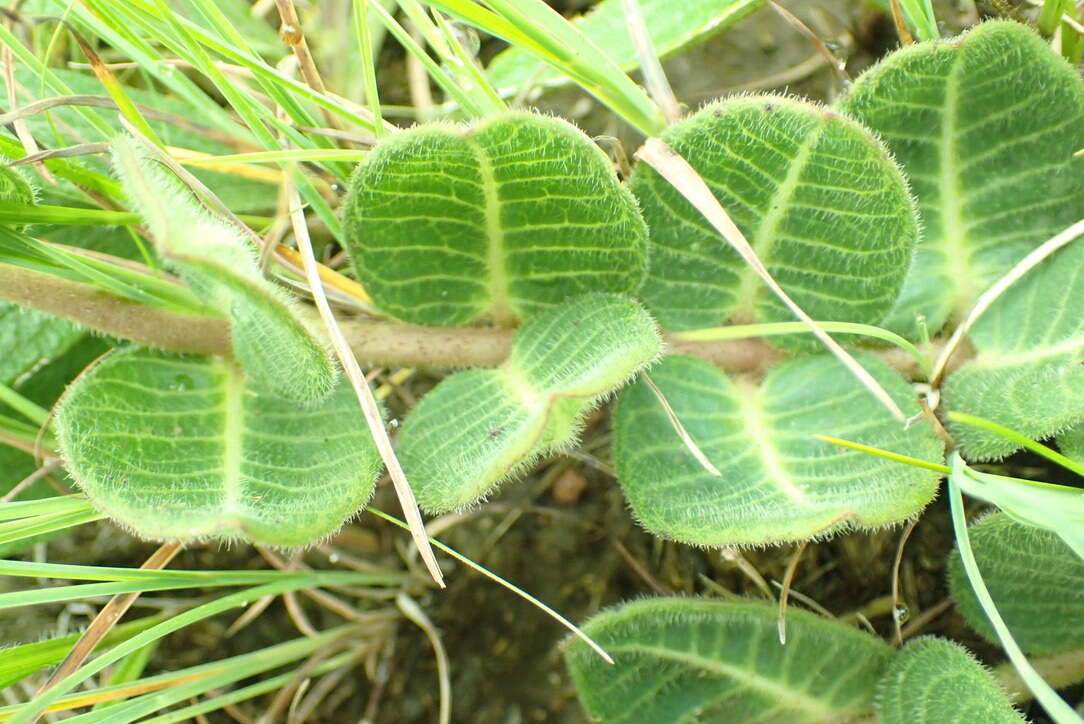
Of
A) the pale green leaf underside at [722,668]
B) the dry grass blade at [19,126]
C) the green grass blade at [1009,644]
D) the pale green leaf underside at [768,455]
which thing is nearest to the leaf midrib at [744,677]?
the pale green leaf underside at [722,668]

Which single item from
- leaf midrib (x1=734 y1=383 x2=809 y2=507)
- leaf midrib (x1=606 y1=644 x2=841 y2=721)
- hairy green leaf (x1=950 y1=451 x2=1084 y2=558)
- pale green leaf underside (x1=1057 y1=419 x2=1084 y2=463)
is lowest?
leaf midrib (x1=606 y1=644 x2=841 y2=721)

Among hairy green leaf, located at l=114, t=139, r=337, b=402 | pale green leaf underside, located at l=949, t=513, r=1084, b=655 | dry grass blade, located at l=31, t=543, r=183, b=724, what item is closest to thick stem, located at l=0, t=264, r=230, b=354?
hairy green leaf, located at l=114, t=139, r=337, b=402

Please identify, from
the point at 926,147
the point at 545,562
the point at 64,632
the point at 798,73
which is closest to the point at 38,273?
the point at 64,632

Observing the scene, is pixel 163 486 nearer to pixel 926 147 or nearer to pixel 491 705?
pixel 491 705

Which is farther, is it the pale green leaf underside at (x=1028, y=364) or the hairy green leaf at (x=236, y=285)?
the pale green leaf underside at (x=1028, y=364)

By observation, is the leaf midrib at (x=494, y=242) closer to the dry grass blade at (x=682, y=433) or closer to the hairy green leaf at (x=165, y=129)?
the dry grass blade at (x=682, y=433)

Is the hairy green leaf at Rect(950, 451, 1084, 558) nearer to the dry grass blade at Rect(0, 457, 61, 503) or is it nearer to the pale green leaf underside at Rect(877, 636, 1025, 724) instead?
the pale green leaf underside at Rect(877, 636, 1025, 724)
